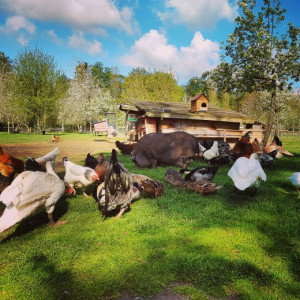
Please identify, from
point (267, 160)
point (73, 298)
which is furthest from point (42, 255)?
point (267, 160)

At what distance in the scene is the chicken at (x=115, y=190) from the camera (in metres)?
4.11

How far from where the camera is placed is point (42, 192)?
145 inches

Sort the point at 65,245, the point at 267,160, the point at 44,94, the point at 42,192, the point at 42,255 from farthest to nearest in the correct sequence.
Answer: the point at 44,94 → the point at 267,160 → the point at 42,192 → the point at 65,245 → the point at 42,255

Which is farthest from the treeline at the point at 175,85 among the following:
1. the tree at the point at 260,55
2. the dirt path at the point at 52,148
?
the dirt path at the point at 52,148

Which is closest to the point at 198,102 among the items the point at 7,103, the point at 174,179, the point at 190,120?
the point at 190,120

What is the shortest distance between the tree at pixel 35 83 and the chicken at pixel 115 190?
37085mm

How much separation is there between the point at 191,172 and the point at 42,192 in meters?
4.27

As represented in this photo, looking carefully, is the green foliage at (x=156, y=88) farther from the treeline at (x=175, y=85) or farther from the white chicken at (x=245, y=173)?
the white chicken at (x=245, y=173)

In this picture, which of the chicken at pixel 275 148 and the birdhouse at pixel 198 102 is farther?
the birdhouse at pixel 198 102

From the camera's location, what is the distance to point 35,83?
3578 cm

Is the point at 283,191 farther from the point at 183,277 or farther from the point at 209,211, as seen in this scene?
the point at 183,277

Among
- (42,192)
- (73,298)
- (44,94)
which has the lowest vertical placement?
(73,298)

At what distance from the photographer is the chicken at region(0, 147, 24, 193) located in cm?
484

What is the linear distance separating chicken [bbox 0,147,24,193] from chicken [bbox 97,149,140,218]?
2.41 meters
